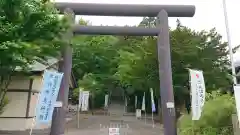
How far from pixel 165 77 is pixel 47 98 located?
4585mm

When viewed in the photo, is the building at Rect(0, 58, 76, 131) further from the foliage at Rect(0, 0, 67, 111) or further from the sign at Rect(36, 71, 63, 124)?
the foliage at Rect(0, 0, 67, 111)

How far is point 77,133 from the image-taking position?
1536 cm

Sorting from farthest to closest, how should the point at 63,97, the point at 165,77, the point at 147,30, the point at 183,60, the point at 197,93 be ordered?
the point at 183,60
the point at 147,30
the point at 165,77
the point at 63,97
the point at 197,93

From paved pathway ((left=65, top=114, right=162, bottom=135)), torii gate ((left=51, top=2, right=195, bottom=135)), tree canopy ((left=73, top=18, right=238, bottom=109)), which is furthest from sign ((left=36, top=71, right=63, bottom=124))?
tree canopy ((left=73, top=18, right=238, bottom=109))

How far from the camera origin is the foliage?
5.57 meters

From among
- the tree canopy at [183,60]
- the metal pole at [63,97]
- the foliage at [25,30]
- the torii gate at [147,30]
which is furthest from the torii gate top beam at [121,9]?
the tree canopy at [183,60]

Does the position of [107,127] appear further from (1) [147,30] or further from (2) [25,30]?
(2) [25,30]

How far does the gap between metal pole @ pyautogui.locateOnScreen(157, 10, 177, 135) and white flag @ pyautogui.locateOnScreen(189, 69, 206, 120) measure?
1195mm

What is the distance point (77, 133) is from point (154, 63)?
7859 millimetres

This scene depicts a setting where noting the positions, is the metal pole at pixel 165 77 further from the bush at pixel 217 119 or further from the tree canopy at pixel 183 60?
the tree canopy at pixel 183 60

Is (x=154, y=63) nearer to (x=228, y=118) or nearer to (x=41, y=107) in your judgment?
(x=228, y=118)

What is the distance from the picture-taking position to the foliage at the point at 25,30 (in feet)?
18.3

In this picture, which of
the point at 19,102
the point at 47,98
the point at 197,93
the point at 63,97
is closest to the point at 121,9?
the point at 63,97

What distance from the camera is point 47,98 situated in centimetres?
884
